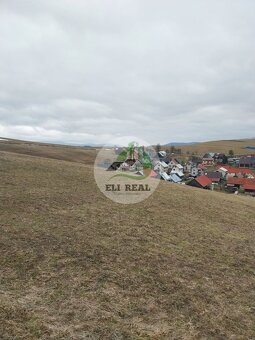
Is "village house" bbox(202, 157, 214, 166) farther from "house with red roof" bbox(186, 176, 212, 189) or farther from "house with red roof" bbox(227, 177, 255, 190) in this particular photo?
"house with red roof" bbox(186, 176, 212, 189)

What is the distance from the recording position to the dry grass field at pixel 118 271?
641 centimetres

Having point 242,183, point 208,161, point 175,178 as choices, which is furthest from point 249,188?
point 208,161

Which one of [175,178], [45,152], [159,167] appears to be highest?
[45,152]

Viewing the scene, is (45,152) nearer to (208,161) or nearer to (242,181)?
(242,181)

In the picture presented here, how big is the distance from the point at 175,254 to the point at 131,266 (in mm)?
2004

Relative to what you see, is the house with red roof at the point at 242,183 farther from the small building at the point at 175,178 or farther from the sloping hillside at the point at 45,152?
the sloping hillside at the point at 45,152

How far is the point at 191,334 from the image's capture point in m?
6.38

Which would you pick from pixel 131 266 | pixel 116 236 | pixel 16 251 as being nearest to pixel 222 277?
pixel 131 266

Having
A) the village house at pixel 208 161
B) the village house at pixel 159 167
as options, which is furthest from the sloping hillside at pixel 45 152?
the village house at pixel 208 161

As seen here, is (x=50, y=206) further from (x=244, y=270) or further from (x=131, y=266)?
(x=244, y=270)

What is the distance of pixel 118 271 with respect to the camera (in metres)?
8.57

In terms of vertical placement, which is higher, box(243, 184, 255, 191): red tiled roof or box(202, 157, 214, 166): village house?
box(202, 157, 214, 166): village house

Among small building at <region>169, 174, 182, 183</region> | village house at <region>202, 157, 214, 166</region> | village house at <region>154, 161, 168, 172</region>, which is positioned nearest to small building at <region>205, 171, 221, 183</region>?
small building at <region>169, 174, 182, 183</region>

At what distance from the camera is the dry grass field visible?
641 cm
